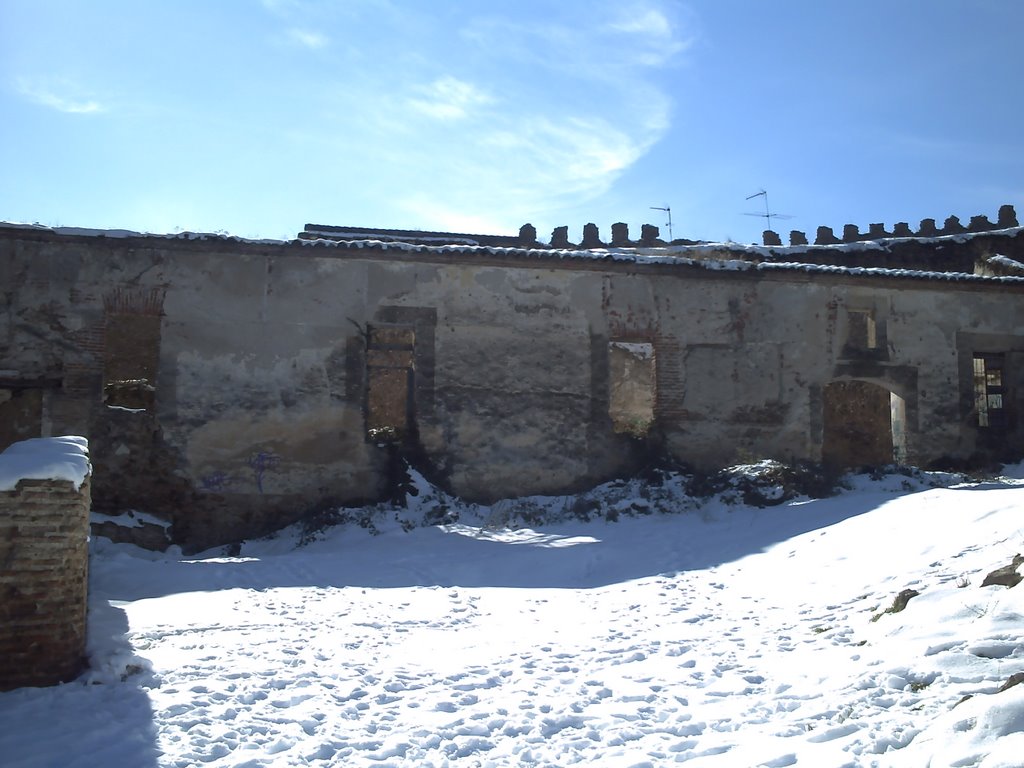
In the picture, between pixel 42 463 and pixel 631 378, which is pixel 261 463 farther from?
pixel 631 378

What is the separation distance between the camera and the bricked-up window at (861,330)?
1513cm

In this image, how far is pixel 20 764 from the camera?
4578 mm

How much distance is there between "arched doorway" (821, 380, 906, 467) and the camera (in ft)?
63.2

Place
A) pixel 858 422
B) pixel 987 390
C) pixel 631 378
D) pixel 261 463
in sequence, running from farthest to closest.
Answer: pixel 631 378 < pixel 858 422 < pixel 987 390 < pixel 261 463

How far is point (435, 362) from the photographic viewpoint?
13.4 meters

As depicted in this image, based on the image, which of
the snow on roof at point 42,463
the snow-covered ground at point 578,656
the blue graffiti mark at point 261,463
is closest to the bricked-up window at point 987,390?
the snow-covered ground at point 578,656

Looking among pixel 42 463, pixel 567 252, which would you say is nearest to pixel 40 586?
pixel 42 463

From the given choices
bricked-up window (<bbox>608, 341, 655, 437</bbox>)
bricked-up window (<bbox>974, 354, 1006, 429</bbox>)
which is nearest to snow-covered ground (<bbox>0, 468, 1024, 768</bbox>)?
bricked-up window (<bbox>974, 354, 1006, 429</bbox>)

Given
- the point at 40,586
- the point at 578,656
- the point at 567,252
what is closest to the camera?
the point at 40,586

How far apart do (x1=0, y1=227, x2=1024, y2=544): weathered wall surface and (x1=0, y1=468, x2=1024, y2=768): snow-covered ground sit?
7.72 ft

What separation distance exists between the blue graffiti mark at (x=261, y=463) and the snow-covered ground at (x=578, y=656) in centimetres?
209

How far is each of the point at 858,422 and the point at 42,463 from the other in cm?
1743

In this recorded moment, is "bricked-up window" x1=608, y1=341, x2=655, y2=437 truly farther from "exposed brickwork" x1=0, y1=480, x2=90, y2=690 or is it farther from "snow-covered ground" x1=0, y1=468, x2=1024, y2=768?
"exposed brickwork" x1=0, y1=480, x2=90, y2=690

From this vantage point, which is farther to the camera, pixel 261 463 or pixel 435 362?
pixel 435 362
